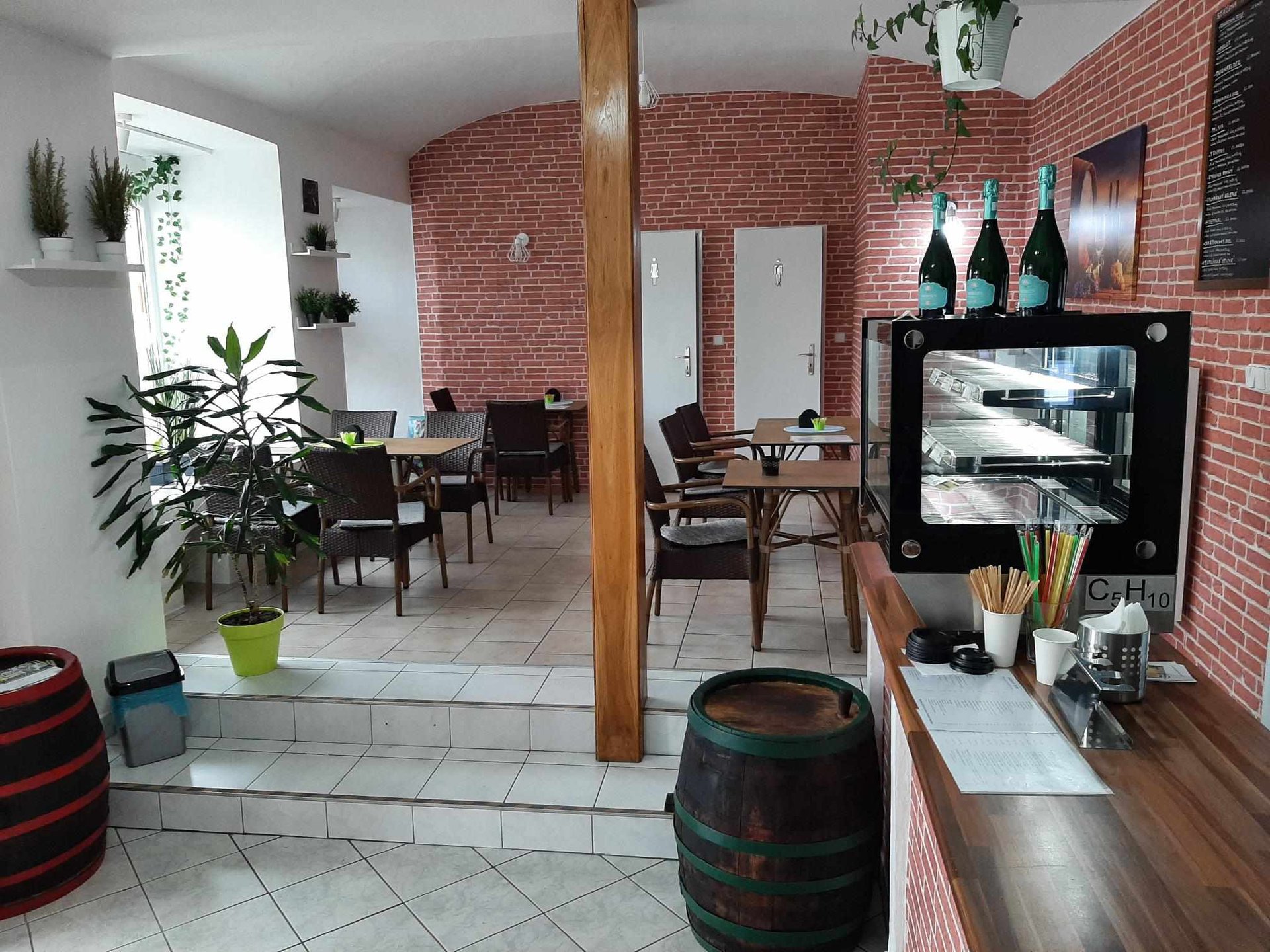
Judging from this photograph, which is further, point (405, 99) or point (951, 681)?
point (405, 99)

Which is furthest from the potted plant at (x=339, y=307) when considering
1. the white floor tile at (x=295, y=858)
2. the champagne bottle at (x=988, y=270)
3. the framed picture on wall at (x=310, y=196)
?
the champagne bottle at (x=988, y=270)

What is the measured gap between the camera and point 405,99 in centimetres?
654

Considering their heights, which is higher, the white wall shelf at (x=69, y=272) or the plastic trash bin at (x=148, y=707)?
the white wall shelf at (x=69, y=272)

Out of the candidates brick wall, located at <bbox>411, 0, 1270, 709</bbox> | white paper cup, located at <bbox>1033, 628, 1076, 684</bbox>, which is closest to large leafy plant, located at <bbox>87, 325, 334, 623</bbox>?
white paper cup, located at <bbox>1033, 628, 1076, 684</bbox>

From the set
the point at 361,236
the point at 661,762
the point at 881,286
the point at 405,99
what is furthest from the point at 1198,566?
the point at 361,236

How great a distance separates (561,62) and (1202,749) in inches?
245

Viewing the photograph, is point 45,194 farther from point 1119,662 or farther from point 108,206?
point 1119,662

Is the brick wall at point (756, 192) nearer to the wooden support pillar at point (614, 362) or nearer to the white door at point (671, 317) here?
the white door at point (671, 317)

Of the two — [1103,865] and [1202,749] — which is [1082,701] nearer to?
[1202,749]

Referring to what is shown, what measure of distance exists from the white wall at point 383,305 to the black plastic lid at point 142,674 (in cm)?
487

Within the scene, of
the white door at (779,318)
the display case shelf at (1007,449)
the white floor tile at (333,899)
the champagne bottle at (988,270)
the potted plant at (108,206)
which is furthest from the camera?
the white door at (779,318)

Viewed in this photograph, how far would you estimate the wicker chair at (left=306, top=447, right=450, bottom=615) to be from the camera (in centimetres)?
462

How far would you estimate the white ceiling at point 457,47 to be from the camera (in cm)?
322

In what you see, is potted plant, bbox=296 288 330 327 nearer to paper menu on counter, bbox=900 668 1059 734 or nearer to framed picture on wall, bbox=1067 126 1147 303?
framed picture on wall, bbox=1067 126 1147 303
